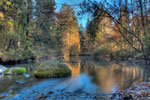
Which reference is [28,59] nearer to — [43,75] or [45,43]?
[45,43]

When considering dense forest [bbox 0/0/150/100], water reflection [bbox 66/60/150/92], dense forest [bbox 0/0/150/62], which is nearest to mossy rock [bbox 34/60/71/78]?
dense forest [bbox 0/0/150/100]

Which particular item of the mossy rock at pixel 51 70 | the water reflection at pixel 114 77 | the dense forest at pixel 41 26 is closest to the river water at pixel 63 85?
the water reflection at pixel 114 77

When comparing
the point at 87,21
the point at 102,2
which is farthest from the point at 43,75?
the point at 102,2

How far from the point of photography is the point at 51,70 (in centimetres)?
983

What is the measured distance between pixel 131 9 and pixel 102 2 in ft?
3.14

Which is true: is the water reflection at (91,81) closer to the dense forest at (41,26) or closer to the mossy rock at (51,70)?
the mossy rock at (51,70)

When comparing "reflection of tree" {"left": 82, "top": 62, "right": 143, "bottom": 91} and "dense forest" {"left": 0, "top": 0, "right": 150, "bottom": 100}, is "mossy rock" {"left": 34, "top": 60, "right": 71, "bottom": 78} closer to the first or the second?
"dense forest" {"left": 0, "top": 0, "right": 150, "bottom": 100}

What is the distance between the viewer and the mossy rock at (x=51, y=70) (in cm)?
951

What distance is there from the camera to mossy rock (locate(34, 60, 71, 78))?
9511mm

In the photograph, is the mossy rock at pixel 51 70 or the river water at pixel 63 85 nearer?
the river water at pixel 63 85

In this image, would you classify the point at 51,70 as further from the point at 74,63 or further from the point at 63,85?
the point at 74,63

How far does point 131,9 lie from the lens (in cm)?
448

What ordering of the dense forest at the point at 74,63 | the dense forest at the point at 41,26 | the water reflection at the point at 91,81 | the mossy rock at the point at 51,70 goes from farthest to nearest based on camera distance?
the mossy rock at the point at 51,70
the water reflection at the point at 91,81
the dense forest at the point at 74,63
the dense forest at the point at 41,26

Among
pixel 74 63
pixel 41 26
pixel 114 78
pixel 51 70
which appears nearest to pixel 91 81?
pixel 114 78
